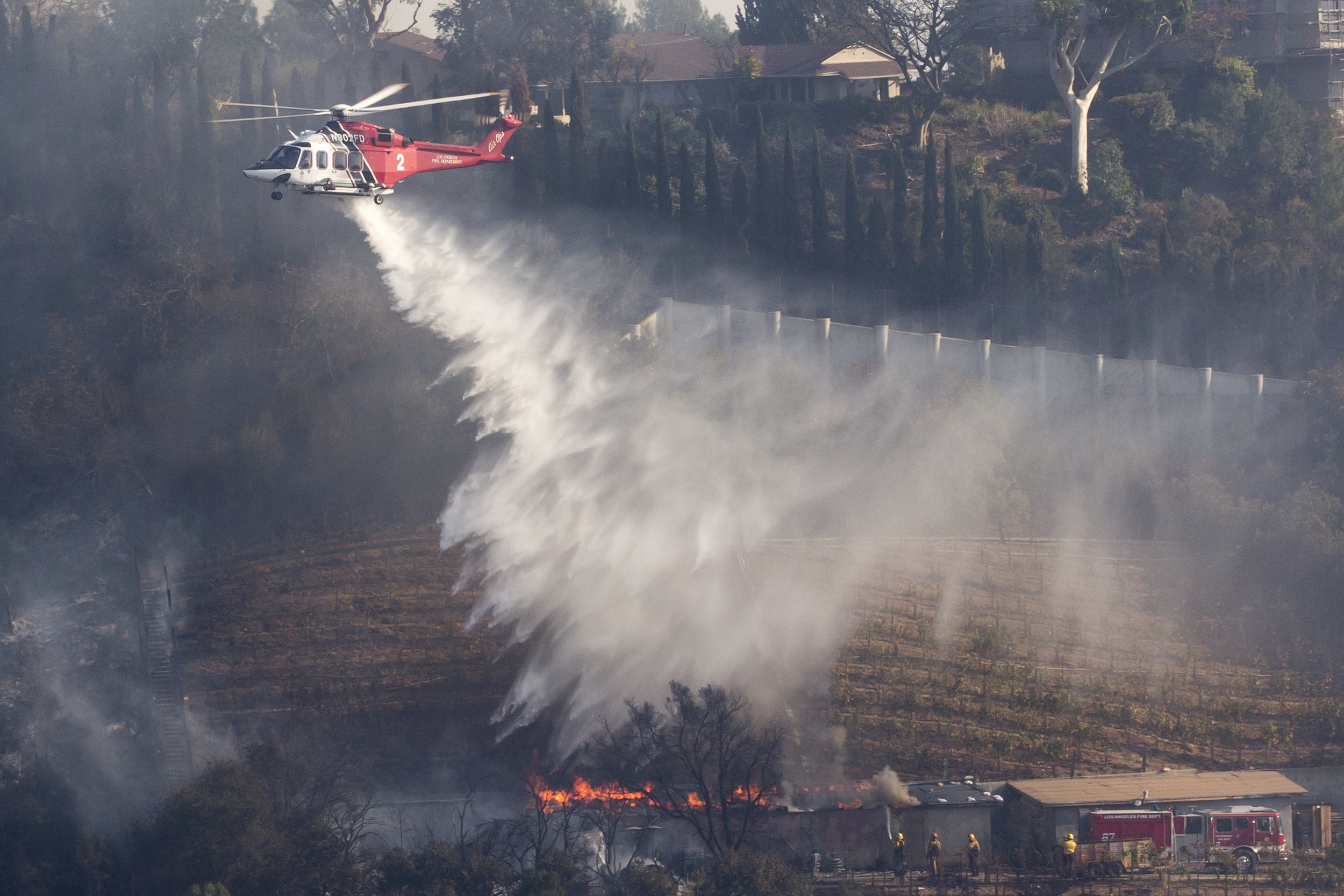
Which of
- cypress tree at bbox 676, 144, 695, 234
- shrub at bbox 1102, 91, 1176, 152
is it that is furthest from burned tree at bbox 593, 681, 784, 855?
shrub at bbox 1102, 91, 1176, 152

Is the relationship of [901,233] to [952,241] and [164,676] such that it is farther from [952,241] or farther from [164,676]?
[164,676]

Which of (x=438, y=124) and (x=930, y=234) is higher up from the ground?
(x=438, y=124)

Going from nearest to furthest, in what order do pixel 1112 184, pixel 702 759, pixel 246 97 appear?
pixel 702 759, pixel 1112 184, pixel 246 97

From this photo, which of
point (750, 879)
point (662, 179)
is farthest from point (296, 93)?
point (750, 879)

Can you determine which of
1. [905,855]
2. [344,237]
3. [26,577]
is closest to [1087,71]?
[344,237]

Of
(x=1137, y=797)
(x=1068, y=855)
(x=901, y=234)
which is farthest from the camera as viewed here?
(x=901, y=234)

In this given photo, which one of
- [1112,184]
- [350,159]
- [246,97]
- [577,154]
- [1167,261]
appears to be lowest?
[1167,261]

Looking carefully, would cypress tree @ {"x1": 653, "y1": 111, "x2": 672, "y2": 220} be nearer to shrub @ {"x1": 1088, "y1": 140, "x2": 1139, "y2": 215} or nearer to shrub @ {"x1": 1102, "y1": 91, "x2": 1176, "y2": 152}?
shrub @ {"x1": 1088, "y1": 140, "x2": 1139, "y2": 215}
